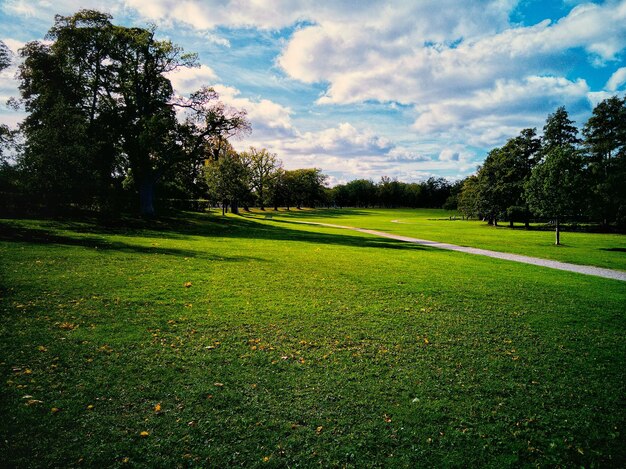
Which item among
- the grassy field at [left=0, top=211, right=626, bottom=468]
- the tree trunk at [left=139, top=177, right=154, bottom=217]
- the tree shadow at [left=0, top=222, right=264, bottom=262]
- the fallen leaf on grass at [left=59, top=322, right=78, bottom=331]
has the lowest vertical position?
the grassy field at [left=0, top=211, right=626, bottom=468]

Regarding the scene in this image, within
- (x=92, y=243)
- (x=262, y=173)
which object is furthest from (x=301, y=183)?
(x=92, y=243)

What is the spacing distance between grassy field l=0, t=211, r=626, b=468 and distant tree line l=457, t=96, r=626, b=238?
1817 cm

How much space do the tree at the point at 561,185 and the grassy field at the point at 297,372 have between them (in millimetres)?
17485

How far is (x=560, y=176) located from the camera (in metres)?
26.6

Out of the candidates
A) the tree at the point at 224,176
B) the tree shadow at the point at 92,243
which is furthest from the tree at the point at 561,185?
the tree at the point at 224,176

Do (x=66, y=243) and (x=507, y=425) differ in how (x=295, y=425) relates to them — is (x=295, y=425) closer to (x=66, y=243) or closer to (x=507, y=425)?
(x=507, y=425)

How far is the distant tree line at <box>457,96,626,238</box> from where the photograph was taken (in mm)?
26656

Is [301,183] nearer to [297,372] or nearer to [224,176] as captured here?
[224,176]

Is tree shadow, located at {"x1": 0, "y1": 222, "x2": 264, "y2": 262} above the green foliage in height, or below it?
below

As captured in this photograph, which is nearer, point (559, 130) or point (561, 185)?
point (561, 185)

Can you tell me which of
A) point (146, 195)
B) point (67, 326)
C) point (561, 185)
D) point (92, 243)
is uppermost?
point (561, 185)

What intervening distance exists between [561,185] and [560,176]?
788 mm

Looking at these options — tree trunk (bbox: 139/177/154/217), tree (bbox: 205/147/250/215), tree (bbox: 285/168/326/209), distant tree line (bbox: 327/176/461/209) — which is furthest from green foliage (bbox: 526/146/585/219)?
distant tree line (bbox: 327/176/461/209)

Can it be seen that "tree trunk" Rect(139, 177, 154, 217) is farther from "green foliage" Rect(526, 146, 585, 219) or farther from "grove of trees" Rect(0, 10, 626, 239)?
"green foliage" Rect(526, 146, 585, 219)
